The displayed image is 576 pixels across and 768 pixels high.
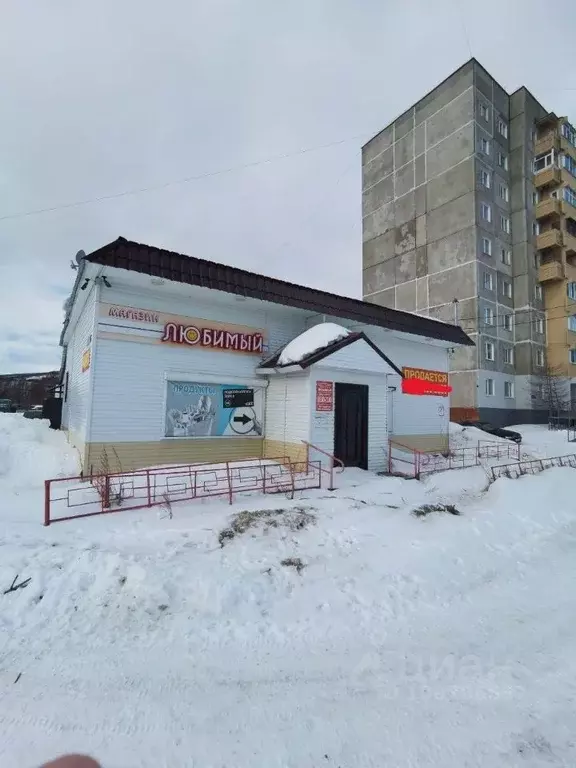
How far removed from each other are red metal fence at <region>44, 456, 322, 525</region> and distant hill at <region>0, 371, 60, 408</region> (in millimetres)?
25683

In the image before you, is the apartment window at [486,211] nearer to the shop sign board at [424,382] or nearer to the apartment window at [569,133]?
the apartment window at [569,133]

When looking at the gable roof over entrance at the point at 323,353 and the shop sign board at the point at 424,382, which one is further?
the shop sign board at the point at 424,382

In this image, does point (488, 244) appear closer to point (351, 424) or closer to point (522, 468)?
point (522, 468)

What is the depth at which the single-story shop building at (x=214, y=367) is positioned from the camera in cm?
995

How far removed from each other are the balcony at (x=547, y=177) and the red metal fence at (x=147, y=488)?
37.2 metres

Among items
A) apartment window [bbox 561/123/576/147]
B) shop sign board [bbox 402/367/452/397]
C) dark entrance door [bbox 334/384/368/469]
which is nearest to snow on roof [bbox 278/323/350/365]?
dark entrance door [bbox 334/384/368/469]

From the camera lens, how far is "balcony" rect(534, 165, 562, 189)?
33.5 metres

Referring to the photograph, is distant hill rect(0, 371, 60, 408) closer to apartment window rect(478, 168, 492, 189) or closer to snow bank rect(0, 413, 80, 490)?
snow bank rect(0, 413, 80, 490)

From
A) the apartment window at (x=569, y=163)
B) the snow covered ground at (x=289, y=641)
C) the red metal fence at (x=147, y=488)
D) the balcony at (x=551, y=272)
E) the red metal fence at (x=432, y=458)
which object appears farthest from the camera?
the apartment window at (x=569, y=163)

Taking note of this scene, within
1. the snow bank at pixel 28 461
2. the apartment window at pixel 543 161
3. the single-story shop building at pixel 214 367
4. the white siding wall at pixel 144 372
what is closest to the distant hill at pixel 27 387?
the snow bank at pixel 28 461

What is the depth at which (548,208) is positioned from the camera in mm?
33406

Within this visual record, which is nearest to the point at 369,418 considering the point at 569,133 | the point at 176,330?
the point at 176,330

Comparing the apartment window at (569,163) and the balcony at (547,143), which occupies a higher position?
the balcony at (547,143)

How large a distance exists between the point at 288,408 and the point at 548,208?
34.7 meters
